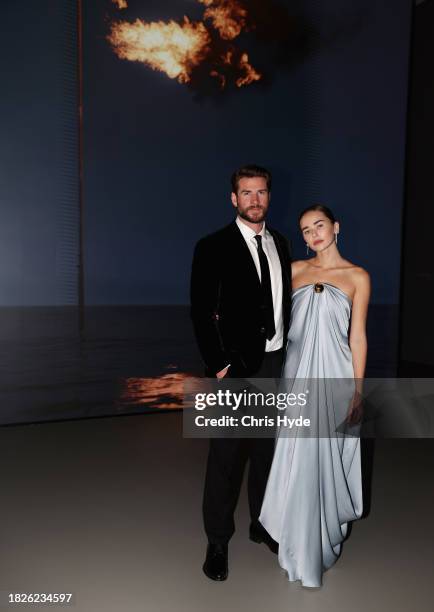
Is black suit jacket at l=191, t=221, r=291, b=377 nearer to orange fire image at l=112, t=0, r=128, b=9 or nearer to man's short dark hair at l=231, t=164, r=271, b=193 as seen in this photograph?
man's short dark hair at l=231, t=164, r=271, b=193

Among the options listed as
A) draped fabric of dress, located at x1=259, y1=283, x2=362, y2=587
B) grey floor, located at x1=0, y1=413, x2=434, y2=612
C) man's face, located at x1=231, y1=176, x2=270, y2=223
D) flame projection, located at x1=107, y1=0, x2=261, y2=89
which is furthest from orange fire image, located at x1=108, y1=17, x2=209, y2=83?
draped fabric of dress, located at x1=259, y1=283, x2=362, y2=587

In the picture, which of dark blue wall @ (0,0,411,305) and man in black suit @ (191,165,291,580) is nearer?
man in black suit @ (191,165,291,580)

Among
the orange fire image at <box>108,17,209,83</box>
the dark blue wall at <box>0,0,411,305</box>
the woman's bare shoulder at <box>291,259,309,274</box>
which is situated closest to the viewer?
the woman's bare shoulder at <box>291,259,309,274</box>

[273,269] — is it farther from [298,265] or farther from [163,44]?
Answer: [163,44]

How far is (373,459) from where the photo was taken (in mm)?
3396

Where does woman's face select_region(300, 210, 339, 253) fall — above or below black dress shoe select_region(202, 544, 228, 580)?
above

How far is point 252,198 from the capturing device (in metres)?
2.02

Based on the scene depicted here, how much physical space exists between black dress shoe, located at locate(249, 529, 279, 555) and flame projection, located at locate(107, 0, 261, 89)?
471cm

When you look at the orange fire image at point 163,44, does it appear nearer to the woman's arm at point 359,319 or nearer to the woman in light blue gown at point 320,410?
the woman in light blue gown at point 320,410

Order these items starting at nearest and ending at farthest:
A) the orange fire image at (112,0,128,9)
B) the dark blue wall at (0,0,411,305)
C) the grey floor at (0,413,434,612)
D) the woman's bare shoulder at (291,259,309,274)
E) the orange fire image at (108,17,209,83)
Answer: the grey floor at (0,413,434,612), the woman's bare shoulder at (291,259,309,274), the dark blue wall at (0,0,411,305), the orange fire image at (112,0,128,9), the orange fire image at (108,17,209,83)

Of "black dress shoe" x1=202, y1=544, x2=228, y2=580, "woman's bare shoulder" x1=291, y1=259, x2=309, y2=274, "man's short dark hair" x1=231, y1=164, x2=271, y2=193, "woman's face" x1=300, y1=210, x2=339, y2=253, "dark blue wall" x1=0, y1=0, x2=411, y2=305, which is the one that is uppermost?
"dark blue wall" x1=0, y1=0, x2=411, y2=305

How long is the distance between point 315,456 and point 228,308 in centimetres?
63

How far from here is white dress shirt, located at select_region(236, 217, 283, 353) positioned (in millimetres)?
2082

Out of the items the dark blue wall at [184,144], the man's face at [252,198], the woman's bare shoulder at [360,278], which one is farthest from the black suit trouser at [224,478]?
the dark blue wall at [184,144]
